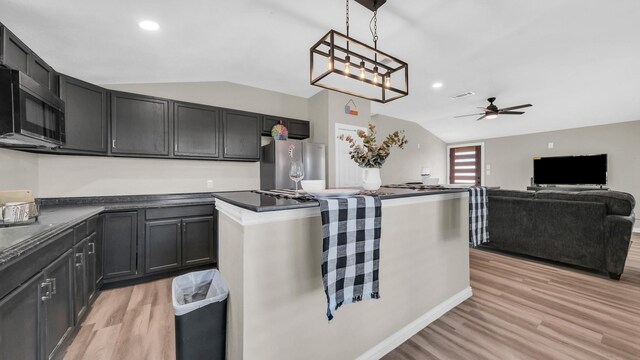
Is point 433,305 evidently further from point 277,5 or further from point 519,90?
point 519,90

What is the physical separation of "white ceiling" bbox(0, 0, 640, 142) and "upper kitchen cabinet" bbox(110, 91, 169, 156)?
0.29m

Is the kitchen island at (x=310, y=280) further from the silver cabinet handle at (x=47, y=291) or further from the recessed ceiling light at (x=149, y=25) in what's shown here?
the recessed ceiling light at (x=149, y=25)

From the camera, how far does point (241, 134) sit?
3.75 metres

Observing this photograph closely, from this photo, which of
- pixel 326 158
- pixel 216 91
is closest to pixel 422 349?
pixel 326 158

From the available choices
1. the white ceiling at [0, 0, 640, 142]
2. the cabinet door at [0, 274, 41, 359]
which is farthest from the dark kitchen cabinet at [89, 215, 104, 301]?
the white ceiling at [0, 0, 640, 142]

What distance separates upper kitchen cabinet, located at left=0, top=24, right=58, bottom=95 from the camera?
5.22ft

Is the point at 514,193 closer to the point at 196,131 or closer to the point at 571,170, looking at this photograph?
the point at 571,170

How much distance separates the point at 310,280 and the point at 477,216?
1.95 metres

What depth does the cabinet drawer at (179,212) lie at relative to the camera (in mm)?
2828

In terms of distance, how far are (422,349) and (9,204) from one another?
285 centimetres

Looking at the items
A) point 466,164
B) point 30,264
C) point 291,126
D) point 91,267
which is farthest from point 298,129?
point 466,164

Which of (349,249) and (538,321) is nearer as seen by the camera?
(349,249)

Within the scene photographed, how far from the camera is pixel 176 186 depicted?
3475 millimetres

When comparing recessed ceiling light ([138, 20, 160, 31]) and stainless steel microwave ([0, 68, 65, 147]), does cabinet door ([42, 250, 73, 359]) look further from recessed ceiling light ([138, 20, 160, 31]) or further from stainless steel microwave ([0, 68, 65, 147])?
recessed ceiling light ([138, 20, 160, 31])
